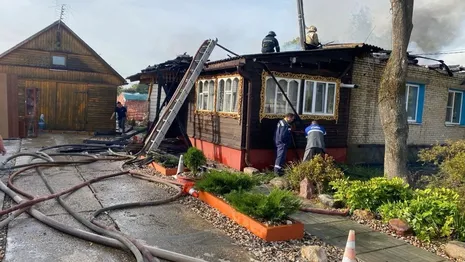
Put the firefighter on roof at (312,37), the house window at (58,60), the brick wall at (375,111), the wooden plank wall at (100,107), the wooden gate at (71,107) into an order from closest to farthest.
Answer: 1. the brick wall at (375,111)
2. the firefighter on roof at (312,37)
3. the wooden gate at (71,107)
4. the house window at (58,60)
5. the wooden plank wall at (100,107)

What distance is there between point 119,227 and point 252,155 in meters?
5.14

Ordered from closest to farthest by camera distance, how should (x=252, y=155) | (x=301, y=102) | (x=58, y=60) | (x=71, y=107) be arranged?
(x=252, y=155) → (x=301, y=102) → (x=71, y=107) → (x=58, y=60)

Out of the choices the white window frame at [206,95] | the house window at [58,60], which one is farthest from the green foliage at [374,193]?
the house window at [58,60]

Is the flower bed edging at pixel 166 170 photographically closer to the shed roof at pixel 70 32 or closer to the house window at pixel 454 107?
the house window at pixel 454 107

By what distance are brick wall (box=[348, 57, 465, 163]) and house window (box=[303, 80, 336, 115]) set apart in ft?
3.35

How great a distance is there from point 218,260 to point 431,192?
4.15 metres

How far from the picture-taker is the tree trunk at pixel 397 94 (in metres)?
7.73

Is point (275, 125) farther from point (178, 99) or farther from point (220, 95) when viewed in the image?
point (178, 99)

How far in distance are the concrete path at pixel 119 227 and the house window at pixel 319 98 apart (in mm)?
5249

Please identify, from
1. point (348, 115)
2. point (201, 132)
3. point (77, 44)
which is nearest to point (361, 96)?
point (348, 115)

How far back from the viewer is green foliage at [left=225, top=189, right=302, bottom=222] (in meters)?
5.03

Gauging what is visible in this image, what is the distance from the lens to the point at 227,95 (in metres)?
10.5

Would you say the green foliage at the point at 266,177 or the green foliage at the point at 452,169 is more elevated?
the green foliage at the point at 452,169

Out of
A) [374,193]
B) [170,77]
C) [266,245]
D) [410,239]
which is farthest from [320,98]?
[266,245]
